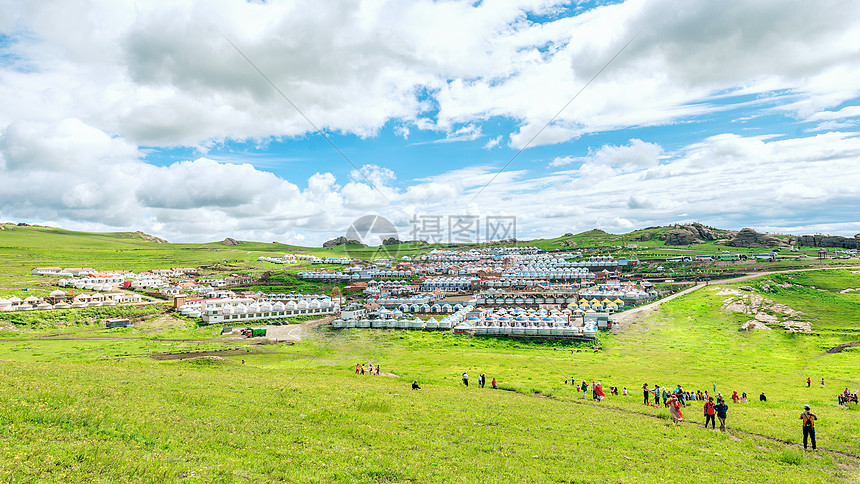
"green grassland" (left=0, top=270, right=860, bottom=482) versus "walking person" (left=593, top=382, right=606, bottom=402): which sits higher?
"green grassland" (left=0, top=270, right=860, bottom=482)

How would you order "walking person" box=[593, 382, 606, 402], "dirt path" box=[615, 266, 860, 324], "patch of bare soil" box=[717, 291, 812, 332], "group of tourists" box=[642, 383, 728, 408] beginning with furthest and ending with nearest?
"dirt path" box=[615, 266, 860, 324], "patch of bare soil" box=[717, 291, 812, 332], "walking person" box=[593, 382, 606, 402], "group of tourists" box=[642, 383, 728, 408]

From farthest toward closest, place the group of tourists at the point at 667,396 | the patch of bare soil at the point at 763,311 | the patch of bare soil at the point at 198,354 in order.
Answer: the patch of bare soil at the point at 763,311 < the patch of bare soil at the point at 198,354 < the group of tourists at the point at 667,396

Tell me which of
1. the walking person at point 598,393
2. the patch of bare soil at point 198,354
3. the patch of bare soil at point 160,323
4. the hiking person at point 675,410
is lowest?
the patch of bare soil at point 160,323

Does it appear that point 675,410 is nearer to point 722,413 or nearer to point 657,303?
point 722,413

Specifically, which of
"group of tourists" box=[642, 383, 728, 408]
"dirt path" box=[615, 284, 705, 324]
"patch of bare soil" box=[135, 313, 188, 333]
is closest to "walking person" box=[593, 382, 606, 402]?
"group of tourists" box=[642, 383, 728, 408]

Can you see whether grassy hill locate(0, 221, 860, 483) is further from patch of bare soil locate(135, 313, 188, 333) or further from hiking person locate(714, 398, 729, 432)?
patch of bare soil locate(135, 313, 188, 333)

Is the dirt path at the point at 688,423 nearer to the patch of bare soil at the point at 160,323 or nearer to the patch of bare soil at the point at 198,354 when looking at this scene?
the patch of bare soil at the point at 198,354

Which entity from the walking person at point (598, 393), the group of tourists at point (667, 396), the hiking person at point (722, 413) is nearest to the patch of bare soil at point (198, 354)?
the walking person at point (598, 393)

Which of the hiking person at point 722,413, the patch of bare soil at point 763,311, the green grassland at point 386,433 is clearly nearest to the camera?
the green grassland at point 386,433

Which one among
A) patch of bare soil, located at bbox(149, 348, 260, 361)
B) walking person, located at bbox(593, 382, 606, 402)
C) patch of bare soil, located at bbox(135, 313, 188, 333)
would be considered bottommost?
patch of bare soil, located at bbox(135, 313, 188, 333)

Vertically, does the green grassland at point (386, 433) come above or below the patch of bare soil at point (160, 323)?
above

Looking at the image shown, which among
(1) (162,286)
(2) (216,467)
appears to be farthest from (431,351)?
(1) (162,286)

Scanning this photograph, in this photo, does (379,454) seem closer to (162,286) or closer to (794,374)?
(794,374)

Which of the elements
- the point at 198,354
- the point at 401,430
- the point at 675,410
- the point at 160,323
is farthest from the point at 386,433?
the point at 160,323
